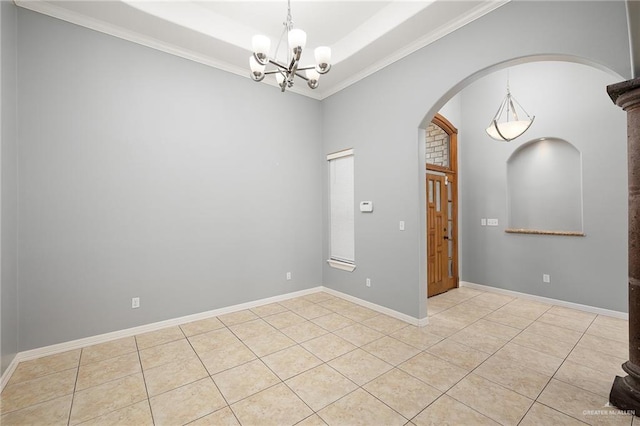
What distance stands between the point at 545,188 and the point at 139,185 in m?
6.10

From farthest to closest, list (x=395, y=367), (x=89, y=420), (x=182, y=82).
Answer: (x=182, y=82) < (x=395, y=367) < (x=89, y=420)

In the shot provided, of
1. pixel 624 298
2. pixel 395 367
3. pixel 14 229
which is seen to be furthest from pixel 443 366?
pixel 14 229

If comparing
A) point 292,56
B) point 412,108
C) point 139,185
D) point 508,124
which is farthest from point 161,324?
point 508,124

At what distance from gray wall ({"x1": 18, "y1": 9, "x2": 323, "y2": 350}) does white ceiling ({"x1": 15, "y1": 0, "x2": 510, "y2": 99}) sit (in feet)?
0.53

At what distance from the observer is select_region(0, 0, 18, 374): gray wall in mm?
2252

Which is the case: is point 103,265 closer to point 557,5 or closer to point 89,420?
point 89,420

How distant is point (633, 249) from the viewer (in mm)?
1888

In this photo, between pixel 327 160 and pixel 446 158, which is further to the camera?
pixel 446 158

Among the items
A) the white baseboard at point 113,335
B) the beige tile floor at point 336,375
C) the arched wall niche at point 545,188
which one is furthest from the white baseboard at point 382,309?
the arched wall niche at point 545,188

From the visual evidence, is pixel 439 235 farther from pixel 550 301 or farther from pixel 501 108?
pixel 501 108

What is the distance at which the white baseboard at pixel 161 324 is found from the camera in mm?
2566

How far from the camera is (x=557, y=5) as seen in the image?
227cm

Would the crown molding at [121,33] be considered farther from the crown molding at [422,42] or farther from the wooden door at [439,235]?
the wooden door at [439,235]

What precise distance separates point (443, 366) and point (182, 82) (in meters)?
4.42
